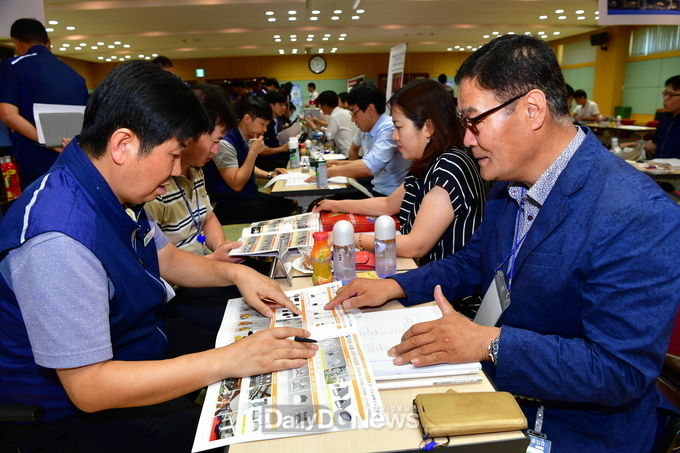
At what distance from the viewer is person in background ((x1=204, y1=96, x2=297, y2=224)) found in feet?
11.8

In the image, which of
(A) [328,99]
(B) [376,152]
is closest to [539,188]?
(B) [376,152]

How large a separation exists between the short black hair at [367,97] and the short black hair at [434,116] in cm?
207

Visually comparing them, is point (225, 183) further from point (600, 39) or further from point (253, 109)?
point (600, 39)

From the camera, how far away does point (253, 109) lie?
13.9 feet

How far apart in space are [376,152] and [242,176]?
111 cm

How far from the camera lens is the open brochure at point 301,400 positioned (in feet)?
2.60

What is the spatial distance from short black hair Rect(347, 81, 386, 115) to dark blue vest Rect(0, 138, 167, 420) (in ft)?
10.8

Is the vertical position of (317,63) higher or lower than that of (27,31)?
higher

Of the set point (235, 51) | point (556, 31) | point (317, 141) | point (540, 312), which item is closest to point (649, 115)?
point (556, 31)

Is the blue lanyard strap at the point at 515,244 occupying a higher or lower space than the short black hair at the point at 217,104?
lower

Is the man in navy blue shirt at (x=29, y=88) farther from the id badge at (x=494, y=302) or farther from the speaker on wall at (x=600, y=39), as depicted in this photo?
the speaker on wall at (x=600, y=39)

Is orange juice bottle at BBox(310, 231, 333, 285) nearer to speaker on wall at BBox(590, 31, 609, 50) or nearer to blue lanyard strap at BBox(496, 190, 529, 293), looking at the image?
blue lanyard strap at BBox(496, 190, 529, 293)

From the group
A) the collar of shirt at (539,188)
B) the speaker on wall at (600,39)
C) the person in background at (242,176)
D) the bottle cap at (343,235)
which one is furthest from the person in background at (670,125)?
the speaker on wall at (600,39)

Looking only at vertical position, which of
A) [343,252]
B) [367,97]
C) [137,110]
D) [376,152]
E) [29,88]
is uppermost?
[29,88]
